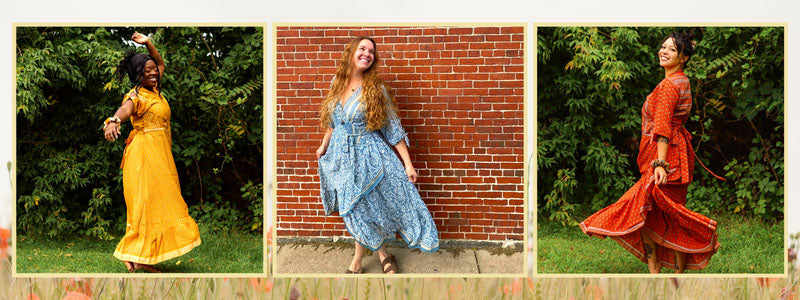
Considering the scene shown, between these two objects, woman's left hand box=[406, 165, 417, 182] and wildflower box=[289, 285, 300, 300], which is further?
woman's left hand box=[406, 165, 417, 182]

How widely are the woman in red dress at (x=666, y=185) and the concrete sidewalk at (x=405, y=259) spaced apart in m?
0.83

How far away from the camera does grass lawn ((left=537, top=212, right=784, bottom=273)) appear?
14.2 feet

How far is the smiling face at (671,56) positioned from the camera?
3.53m

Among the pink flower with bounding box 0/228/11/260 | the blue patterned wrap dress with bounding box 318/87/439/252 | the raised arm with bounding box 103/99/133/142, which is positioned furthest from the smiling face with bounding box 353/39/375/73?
the pink flower with bounding box 0/228/11/260

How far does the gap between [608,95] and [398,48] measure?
5.79ft

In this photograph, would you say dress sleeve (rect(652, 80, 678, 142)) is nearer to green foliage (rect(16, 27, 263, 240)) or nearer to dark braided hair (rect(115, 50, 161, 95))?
green foliage (rect(16, 27, 263, 240))

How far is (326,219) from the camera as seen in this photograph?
14.7ft

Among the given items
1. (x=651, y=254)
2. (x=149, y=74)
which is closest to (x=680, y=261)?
(x=651, y=254)

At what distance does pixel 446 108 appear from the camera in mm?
4250

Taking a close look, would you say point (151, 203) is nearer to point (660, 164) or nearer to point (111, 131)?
point (111, 131)

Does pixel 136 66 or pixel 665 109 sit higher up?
pixel 136 66

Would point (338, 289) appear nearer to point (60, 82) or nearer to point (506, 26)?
point (506, 26)

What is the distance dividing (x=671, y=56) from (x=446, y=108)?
154 centimetres

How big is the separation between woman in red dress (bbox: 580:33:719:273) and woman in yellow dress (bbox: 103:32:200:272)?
274cm
